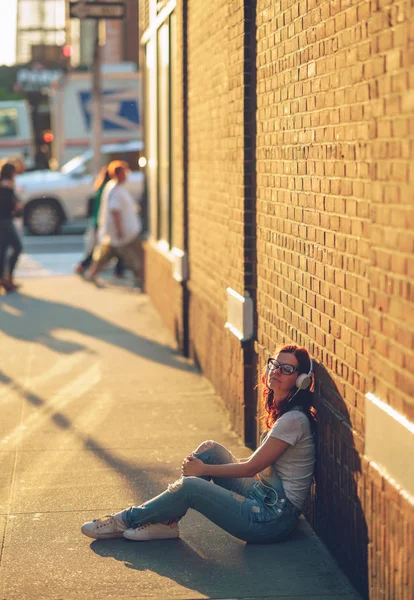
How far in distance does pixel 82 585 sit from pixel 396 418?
1.63 metres

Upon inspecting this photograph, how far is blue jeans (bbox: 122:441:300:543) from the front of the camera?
5.27 metres

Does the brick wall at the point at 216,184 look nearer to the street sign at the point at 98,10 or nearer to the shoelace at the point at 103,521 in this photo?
the shoelace at the point at 103,521

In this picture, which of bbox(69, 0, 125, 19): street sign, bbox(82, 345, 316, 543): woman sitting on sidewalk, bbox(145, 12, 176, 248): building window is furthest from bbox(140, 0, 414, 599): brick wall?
bbox(69, 0, 125, 19): street sign

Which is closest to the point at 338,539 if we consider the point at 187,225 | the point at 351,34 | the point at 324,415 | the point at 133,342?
the point at 324,415

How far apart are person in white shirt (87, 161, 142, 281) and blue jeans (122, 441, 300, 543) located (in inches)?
400

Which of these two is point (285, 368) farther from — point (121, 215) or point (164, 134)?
point (121, 215)

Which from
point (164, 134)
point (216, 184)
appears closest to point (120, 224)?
point (164, 134)

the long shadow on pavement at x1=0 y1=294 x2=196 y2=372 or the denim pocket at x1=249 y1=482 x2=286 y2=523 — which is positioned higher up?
the long shadow on pavement at x1=0 y1=294 x2=196 y2=372

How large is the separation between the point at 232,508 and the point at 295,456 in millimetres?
372

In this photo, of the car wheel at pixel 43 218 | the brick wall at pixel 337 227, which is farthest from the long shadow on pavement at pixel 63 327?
the car wheel at pixel 43 218

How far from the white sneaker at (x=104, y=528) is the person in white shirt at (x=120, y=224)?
33.1ft

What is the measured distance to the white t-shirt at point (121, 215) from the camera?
50.4ft

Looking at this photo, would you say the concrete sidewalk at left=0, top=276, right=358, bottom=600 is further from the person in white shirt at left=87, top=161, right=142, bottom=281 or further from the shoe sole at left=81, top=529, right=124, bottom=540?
the person in white shirt at left=87, top=161, right=142, bottom=281

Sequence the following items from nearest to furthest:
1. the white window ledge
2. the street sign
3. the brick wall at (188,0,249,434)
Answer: the white window ledge, the brick wall at (188,0,249,434), the street sign
